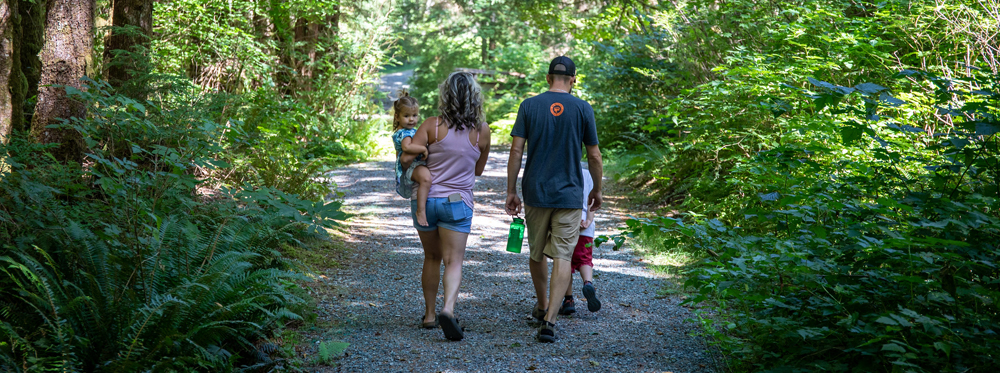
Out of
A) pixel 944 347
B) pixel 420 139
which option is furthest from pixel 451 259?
pixel 944 347

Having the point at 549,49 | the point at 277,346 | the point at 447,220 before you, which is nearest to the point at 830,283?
the point at 447,220

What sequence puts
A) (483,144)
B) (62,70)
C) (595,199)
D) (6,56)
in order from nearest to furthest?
1. (483,144)
2. (595,199)
3. (62,70)
4. (6,56)

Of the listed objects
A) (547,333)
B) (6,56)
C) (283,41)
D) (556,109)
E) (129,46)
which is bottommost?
(547,333)

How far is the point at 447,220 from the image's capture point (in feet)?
13.3

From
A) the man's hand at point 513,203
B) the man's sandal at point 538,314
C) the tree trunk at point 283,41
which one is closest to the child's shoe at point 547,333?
the man's sandal at point 538,314

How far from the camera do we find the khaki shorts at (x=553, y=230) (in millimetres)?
4164

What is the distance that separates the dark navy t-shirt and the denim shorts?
→ 0.48 meters

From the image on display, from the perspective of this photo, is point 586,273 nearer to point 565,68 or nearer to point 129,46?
point 565,68

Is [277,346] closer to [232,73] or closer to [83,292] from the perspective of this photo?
[83,292]

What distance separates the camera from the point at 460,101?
13.1ft

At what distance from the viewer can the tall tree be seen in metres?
6.03

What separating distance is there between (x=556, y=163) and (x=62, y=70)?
5.04 metres

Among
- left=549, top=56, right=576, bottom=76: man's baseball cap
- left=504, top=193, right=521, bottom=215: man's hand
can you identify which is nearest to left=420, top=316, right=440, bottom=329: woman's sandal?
left=504, top=193, right=521, bottom=215: man's hand

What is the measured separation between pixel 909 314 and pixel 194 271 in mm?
3571
